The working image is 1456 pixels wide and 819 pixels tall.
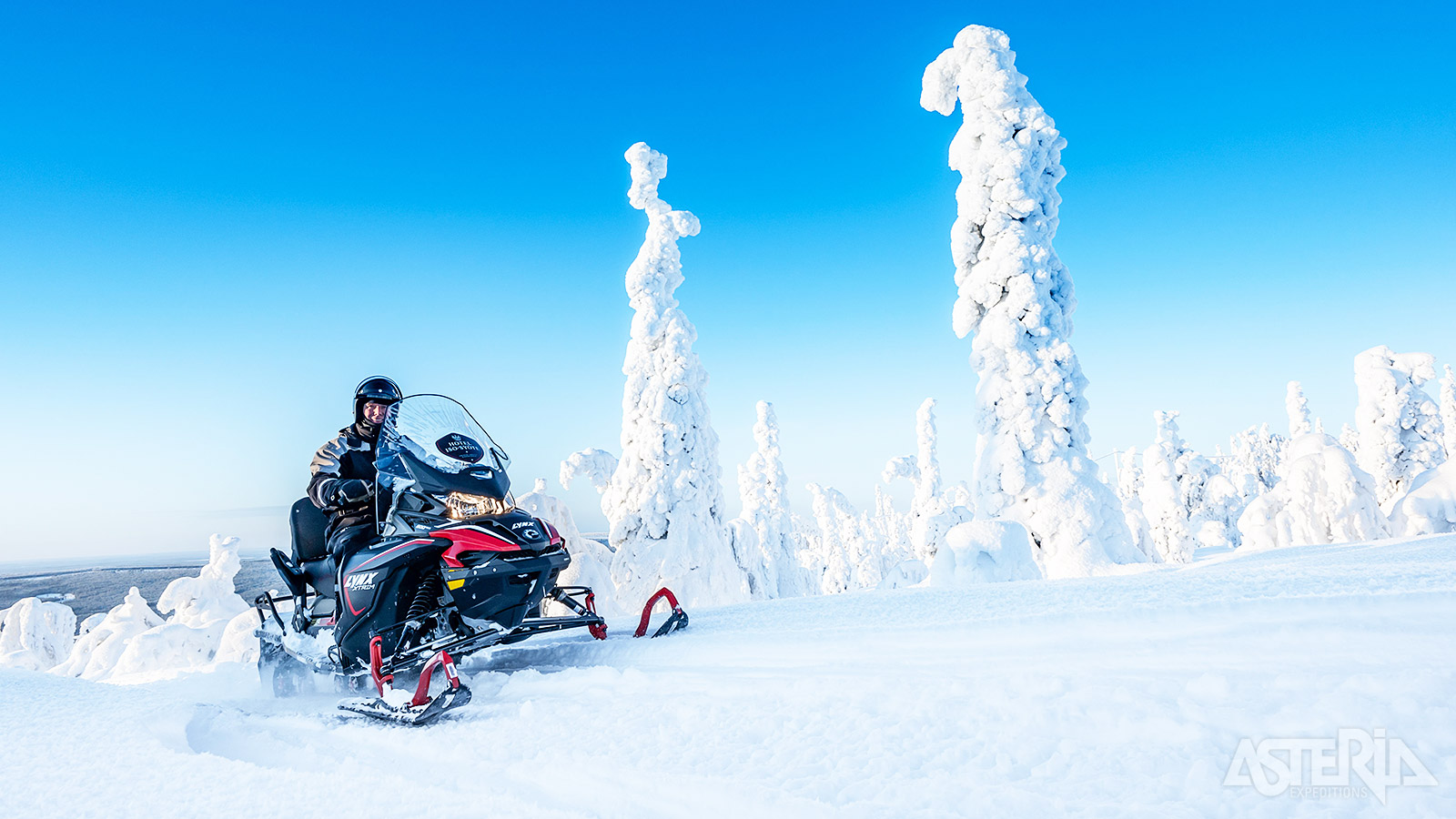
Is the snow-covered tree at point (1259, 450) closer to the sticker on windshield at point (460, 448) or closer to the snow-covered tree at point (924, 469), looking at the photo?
the snow-covered tree at point (924, 469)

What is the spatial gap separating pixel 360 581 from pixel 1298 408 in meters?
47.6

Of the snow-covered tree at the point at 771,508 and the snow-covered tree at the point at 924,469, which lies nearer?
the snow-covered tree at the point at 771,508

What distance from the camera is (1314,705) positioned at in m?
2.08

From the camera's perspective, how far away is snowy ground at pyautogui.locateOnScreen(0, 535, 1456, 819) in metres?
1.99

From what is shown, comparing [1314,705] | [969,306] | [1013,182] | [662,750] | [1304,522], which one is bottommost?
[1304,522]

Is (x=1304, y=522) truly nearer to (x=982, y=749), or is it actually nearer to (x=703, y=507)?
(x=703, y=507)

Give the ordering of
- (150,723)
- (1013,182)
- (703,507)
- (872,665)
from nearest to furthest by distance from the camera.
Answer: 1. (872,665)
2. (150,723)
3. (1013,182)
4. (703,507)

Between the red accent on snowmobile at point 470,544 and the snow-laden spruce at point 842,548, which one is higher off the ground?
the red accent on snowmobile at point 470,544

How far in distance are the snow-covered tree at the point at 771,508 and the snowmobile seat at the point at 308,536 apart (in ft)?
68.9

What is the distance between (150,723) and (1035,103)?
1504 cm

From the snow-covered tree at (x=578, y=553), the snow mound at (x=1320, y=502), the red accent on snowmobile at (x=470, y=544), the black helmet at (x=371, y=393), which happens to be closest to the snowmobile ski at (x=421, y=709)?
the red accent on snowmobile at (x=470, y=544)

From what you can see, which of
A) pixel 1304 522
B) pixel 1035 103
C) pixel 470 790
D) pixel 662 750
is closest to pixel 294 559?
pixel 470 790

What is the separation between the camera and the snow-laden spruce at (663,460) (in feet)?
61.6

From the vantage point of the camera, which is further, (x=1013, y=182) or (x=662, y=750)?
(x=1013, y=182)
